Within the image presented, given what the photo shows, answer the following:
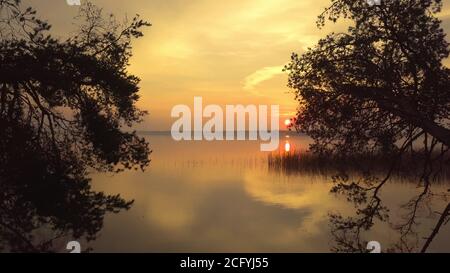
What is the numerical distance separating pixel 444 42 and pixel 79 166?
9.65 metres

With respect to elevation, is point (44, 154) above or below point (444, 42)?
below

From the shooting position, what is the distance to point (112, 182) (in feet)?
112

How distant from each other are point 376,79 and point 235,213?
17309 millimetres

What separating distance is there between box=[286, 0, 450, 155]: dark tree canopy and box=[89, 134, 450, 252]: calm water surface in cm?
867

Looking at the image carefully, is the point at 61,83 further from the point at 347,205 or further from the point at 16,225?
the point at 347,205

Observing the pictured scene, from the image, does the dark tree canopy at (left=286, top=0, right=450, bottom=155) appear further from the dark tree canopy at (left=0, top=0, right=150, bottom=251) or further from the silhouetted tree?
the dark tree canopy at (left=0, top=0, right=150, bottom=251)

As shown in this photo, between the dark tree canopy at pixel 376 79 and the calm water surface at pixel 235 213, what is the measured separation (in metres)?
8.67

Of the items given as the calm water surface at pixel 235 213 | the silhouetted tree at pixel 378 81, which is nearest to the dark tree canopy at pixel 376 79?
the silhouetted tree at pixel 378 81

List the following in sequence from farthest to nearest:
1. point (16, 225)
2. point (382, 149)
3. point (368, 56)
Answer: point (382, 149)
point (368, 56)
point (16, 225)

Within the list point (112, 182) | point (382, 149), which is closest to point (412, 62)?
point (382, 149)

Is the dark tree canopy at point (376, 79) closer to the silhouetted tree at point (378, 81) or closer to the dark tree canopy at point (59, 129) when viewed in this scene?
the silhouetted tree at point (378, 81)

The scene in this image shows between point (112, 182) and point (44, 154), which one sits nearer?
point (44, 154)

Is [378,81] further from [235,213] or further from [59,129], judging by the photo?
[235,213]

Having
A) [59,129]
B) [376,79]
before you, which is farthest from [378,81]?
[59,129]
